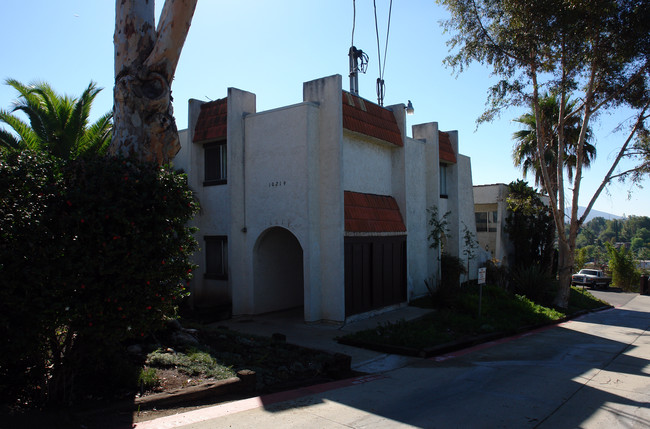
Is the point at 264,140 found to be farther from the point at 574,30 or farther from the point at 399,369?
the point at 574,30

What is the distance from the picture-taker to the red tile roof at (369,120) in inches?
555

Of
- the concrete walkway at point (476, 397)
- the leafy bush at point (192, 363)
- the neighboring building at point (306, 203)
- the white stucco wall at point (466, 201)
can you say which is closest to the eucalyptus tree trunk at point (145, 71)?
the leafy bush at point (192, 363)

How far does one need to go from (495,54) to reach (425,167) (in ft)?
15.5

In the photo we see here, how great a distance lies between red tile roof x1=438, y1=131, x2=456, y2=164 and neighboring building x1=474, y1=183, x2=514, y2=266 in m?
6.22

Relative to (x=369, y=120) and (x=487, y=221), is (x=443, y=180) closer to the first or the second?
(x=369, y=120)

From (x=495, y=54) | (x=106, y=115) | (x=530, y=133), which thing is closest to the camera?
(x=106, y=115)

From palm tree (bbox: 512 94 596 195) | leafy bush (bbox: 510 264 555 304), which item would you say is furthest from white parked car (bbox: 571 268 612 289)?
leafy bush (bbox: 510 264 555 304)

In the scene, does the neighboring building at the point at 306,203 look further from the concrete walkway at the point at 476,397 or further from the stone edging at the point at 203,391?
the stone edging at the point at 203,391

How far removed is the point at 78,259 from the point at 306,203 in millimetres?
8244

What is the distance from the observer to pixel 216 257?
15492mm

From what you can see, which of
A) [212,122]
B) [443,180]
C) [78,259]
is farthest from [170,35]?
[443,180]

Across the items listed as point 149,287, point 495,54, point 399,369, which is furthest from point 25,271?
point 495,54

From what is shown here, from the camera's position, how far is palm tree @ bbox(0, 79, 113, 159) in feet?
45.5

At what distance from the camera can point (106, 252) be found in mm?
5332
